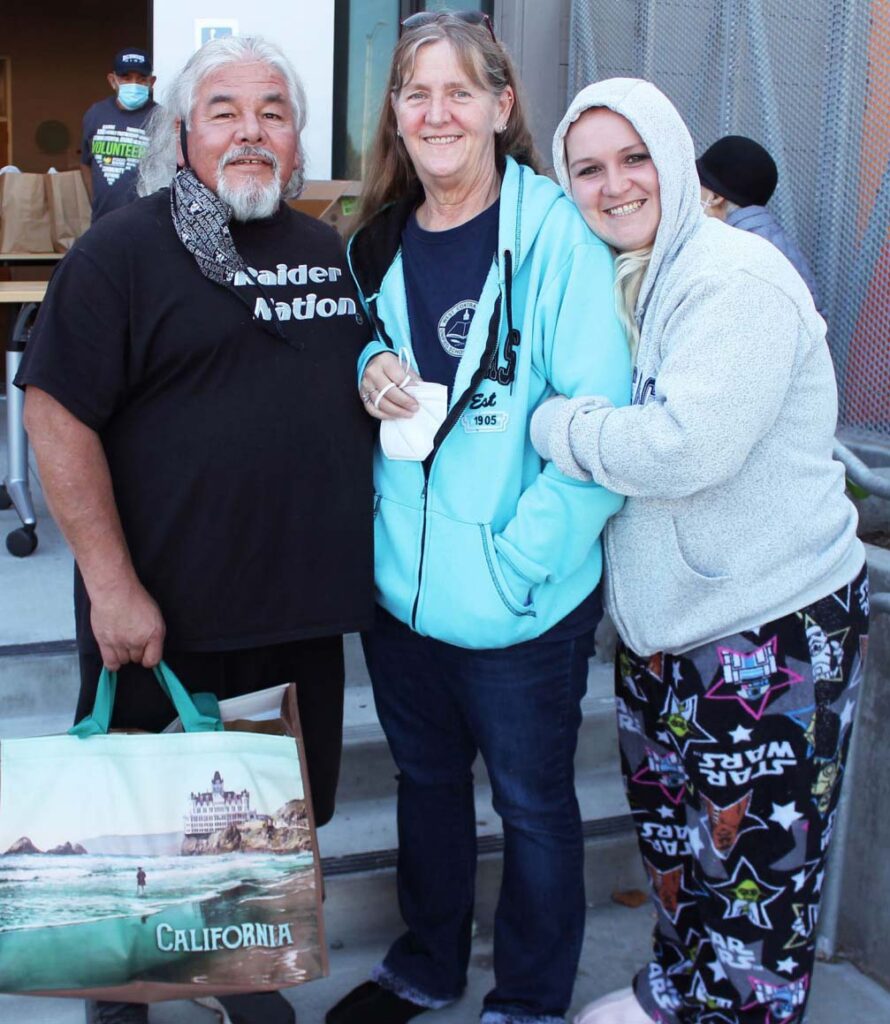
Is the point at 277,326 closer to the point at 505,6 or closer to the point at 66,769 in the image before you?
the point at 66,769

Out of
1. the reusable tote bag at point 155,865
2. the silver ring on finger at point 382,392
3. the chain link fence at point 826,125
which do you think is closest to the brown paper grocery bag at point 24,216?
the chain link fence at point 826,125

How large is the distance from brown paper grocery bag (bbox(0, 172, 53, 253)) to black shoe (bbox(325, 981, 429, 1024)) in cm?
589

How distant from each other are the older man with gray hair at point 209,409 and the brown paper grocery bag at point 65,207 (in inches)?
215

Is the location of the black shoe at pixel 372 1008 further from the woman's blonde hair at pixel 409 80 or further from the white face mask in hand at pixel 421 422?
the woman's blonde hair at pixel 409 80

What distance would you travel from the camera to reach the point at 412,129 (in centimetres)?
207

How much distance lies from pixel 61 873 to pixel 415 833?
0.81 meters

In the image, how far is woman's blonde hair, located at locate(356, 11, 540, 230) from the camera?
2.06 meters

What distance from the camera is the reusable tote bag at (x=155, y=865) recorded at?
1.86 m

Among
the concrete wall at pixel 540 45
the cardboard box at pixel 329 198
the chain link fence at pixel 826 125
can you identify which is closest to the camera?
the chain link fence at pixel 826 125

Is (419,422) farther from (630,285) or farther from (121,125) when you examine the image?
(121,125)

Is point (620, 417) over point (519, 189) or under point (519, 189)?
under

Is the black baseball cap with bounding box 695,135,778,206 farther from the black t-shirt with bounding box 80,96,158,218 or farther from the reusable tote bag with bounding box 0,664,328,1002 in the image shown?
the black t-shirt with bounding box 80,96,158,218

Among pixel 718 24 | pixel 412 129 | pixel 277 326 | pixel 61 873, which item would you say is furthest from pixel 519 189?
pixel 718 24

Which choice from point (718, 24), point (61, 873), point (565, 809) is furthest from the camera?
point (718, 24)
